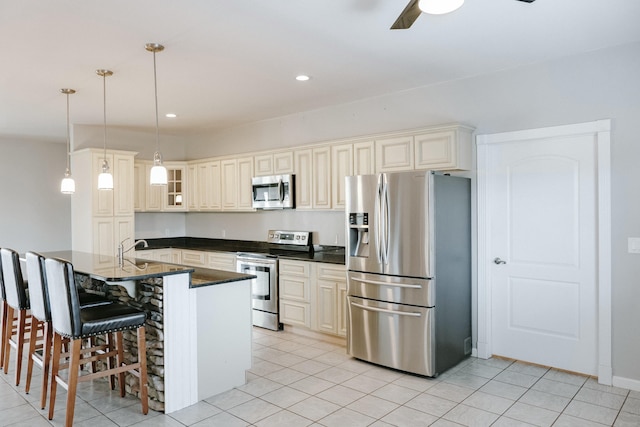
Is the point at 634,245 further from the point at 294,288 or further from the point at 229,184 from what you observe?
the point at 229,184

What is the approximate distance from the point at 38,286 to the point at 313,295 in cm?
255

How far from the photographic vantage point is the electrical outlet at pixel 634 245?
11.1 feet

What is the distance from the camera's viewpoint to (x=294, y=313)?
16.5ft

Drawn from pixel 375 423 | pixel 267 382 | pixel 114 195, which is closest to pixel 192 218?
pixel 114 195

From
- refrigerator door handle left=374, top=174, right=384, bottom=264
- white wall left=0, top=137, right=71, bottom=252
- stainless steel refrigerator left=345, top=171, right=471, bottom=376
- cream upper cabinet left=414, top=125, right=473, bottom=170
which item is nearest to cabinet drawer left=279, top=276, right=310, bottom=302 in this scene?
stainless steel refrigerator left=345, top=171, right=471, bottom=376

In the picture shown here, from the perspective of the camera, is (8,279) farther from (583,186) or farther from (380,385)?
(583,186)

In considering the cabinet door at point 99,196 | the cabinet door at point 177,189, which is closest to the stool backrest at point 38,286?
the cabinet door at point 99,196

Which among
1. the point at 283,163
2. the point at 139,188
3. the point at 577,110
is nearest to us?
the point at 577,110

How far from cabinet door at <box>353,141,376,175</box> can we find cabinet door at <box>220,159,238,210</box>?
2.05m

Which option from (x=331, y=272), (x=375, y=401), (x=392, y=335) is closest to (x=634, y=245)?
(x=392, y=335)

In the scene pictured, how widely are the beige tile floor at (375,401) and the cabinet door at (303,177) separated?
6.42 feet

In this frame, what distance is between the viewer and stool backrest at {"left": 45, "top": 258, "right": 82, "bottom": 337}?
2756mm

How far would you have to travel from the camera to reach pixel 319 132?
5441 mm

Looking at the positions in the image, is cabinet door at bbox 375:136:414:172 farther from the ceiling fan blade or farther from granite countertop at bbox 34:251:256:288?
the ceiling fan blade
